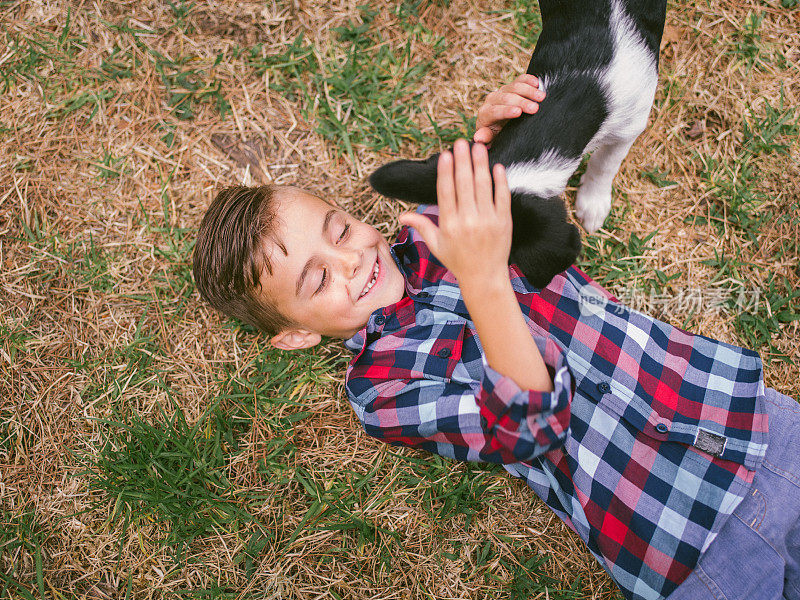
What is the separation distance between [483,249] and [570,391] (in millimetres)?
597

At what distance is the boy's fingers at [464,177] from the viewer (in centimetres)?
152

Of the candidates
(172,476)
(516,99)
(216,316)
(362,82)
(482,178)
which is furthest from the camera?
(362,82)

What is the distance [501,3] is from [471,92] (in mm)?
525

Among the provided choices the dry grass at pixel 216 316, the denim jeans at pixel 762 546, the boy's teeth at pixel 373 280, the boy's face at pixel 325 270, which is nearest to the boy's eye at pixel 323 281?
the boy's face at pixel 325 270

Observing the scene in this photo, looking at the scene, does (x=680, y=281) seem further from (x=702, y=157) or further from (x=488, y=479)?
(x=488, y=479)

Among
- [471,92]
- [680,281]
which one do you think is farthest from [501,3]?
[680,281]

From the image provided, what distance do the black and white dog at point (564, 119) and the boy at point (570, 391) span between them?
251 millimetres

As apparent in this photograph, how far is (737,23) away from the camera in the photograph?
2916 millimetres

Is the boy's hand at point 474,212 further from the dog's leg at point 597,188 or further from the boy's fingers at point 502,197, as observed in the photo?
the dog's leg at point 597,188

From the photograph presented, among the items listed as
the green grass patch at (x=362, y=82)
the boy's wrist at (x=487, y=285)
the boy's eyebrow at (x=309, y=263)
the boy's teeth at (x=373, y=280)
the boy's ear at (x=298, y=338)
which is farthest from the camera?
the green grass patch at (x=362, y=82)

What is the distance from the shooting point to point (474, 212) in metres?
1.54

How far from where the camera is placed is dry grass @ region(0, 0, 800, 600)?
259 centimetres

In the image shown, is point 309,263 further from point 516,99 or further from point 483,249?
point 516,99

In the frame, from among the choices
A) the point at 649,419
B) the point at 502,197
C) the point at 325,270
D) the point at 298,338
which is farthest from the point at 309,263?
the point at 649,419
